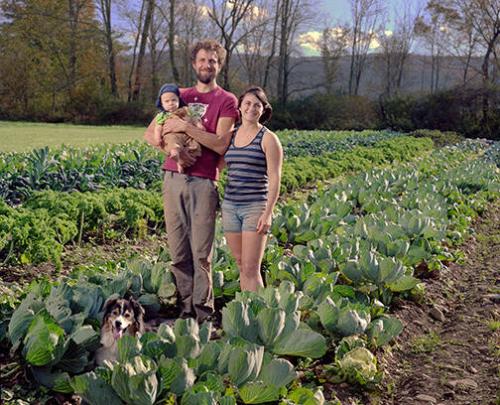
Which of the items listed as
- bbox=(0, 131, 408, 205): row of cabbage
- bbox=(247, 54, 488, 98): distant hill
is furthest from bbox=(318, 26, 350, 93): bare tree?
bbox=(0, 131, 408, 205): row of cabbage

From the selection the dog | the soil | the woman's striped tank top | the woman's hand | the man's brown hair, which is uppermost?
the man's brown hair

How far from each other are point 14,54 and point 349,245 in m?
43.1

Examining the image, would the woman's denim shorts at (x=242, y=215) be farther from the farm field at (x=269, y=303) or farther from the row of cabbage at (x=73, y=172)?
the row of cabbage at (x=73, y=172)

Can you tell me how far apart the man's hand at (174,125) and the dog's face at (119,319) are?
1042mm

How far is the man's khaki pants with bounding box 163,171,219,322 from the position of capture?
150 inches

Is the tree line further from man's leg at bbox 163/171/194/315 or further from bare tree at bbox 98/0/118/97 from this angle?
man's leg at bbox 163/171/194/315

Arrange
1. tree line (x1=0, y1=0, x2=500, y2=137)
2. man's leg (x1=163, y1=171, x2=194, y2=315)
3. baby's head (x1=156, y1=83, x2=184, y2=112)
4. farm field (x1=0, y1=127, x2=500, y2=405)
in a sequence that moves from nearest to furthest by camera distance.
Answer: farm field (x1=0, y1=127, x2=500, y2=405) → baby's head (x1=156, y1=83, x2=184, y2=112) → man's leg (x1=163, y1=171, x2=194, y2=315) → tree line (x1=0, y1=0, x2=500, y2=137)

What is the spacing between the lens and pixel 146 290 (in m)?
4.25

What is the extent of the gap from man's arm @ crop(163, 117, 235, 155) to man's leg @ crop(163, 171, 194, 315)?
11.0 inches

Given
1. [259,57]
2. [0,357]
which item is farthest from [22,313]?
[259,57]

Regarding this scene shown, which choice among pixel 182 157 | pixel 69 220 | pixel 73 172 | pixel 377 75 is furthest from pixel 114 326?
pixel 377 75

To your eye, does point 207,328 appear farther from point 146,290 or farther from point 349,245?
point 349,245

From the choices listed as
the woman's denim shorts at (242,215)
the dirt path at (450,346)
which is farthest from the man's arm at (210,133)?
the dirt path at (450,346)

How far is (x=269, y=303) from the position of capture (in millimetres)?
3701
